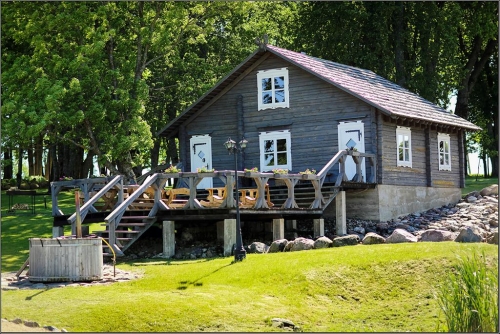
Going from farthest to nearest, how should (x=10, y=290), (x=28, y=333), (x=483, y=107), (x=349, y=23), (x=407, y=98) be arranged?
1. (x=483, y=107)
2. (x=349, y=23)
3. (x=407, y=98)
4. (x=10, y=290)
5. (x=28, y=333)

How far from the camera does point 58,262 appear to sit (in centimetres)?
2148

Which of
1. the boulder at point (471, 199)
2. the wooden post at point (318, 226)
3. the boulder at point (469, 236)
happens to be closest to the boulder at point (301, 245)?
the boulder at point (469, 236)

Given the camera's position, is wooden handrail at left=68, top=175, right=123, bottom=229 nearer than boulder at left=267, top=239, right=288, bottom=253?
No

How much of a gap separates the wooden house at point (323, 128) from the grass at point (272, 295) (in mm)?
10272

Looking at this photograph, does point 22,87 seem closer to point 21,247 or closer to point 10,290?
point 21,247

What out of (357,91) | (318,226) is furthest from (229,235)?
(357,91)

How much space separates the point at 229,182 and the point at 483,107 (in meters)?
36.5

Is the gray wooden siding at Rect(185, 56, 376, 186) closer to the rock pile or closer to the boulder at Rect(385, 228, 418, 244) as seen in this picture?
the rock pile

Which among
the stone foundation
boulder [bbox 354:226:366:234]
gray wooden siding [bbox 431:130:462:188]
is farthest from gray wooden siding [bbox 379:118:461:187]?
boulder [bbox 354:226:366:234]

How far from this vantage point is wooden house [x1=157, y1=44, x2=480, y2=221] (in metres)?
33.8

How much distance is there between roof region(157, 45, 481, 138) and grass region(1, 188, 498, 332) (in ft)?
35.7

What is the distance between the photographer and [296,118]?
35.3 m

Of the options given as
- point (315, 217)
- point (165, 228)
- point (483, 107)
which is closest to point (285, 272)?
point (165, 228)

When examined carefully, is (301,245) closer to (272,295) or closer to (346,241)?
(346,241)
